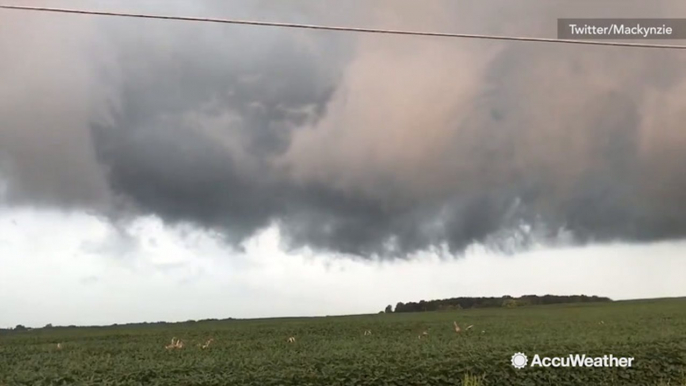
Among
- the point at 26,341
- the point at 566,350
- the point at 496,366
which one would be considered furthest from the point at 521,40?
the point at 26,341

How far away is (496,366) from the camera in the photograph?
7.90 meters

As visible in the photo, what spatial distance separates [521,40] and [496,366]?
15.3 ft

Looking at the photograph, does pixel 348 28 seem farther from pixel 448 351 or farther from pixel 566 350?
pixel 566 350

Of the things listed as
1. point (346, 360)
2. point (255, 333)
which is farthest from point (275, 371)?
A: point (255, 333)

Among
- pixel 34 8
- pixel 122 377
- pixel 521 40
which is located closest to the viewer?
pixel 34 8

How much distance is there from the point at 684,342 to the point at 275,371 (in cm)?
730

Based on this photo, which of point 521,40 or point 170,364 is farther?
point 170,364

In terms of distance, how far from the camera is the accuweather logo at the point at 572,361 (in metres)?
8.14

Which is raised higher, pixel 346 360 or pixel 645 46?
pixel 645 46

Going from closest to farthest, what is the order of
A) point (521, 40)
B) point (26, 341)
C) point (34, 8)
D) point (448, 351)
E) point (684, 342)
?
point (34, 8) → point (521, 40) → point (448, 351) → point (684, 342) → point (26, 341)

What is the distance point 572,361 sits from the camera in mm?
8359

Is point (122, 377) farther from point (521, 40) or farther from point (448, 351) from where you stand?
point (521, 40)

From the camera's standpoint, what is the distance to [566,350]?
8633mm

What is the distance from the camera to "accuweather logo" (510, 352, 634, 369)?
8.14 meters
